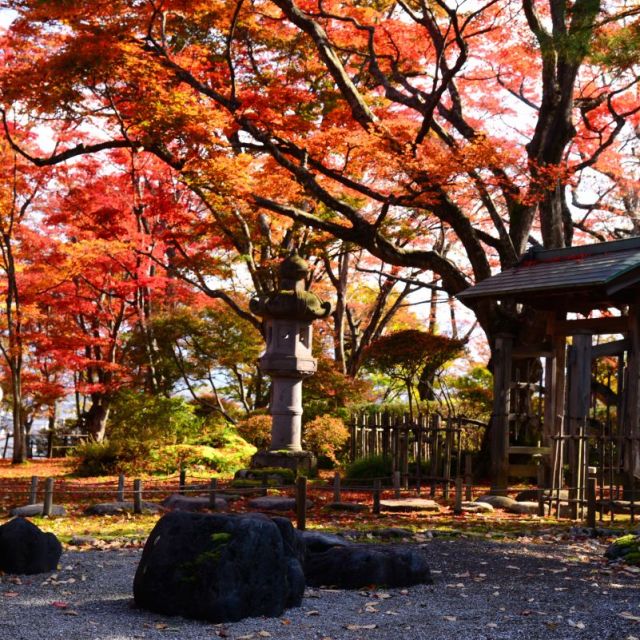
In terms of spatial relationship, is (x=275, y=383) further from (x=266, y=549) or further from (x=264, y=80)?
(x=266, y=549)

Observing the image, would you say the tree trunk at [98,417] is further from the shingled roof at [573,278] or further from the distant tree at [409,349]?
the shingled roof at [573,278]

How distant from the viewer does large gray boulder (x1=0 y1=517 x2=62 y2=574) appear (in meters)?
7.30

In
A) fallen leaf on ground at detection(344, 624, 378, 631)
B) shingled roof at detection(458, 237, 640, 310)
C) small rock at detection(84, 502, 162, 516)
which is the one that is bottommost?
fallen leaf on ground at detection(344, 624, 378, 631)

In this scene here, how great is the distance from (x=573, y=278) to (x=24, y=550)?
8.10 metres

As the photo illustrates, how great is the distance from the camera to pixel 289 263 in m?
16.1

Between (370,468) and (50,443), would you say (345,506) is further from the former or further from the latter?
(50,443)

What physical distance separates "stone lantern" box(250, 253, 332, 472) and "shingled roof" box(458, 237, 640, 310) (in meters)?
3.41

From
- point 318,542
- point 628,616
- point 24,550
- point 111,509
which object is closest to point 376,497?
point 111,509

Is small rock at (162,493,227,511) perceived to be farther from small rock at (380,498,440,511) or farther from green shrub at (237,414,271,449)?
green shrub at (237,414,271,449)

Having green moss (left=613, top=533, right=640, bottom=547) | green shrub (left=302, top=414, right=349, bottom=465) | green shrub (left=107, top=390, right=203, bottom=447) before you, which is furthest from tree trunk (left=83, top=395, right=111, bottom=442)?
green moss (left=613, top=533, right=640, bottom=547)

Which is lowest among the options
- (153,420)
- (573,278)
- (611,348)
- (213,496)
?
(213,496)

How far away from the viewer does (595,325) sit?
1287cm

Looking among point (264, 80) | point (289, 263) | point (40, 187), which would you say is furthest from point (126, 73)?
point (40, 187)

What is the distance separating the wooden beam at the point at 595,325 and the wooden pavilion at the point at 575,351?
0.6 inches
